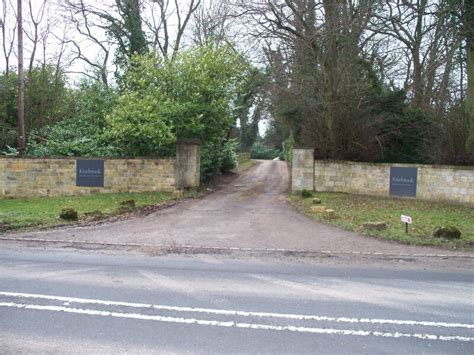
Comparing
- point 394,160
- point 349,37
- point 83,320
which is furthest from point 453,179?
point 83,320

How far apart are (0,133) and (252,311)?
22487 mm

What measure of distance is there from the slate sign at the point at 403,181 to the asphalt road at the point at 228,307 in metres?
10.5

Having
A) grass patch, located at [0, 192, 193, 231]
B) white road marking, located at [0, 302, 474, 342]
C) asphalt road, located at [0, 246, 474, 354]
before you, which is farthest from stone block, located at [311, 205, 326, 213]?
white road marking, located at [0, 302, 474, 342]

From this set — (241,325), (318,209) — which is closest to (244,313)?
(241,325)

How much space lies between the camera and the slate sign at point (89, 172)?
64.3 feet

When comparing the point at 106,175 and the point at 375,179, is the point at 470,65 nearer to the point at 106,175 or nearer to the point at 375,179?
the point at 375,179

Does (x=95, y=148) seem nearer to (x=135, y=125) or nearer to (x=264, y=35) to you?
(x=135, y=125)

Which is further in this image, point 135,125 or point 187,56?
point 187,56

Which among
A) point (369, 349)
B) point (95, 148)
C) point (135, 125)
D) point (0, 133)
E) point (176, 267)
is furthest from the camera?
point (0, 133)

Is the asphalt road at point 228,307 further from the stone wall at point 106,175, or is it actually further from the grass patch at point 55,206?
the stone wall at point 106,175

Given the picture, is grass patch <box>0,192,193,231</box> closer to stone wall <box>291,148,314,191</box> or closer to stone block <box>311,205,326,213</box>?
stone wall <box>291,148,314,191</box>

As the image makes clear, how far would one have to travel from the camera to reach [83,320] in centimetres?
536

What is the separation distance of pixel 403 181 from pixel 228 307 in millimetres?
14084

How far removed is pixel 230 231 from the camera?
39.7 feet
